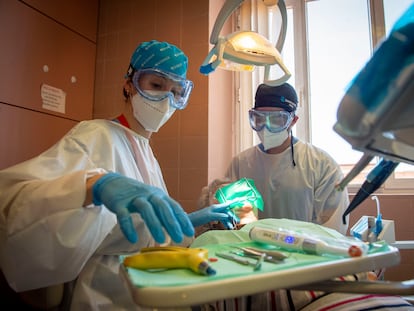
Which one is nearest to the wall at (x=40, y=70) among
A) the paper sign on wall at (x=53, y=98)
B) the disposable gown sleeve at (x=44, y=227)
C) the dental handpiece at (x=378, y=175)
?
the paper sign on wall at (x=53, y=98)

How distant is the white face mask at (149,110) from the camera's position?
1.25m

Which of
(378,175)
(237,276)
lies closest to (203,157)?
(378,175)

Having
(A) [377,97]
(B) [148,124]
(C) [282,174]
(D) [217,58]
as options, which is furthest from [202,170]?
(A) [377,97]

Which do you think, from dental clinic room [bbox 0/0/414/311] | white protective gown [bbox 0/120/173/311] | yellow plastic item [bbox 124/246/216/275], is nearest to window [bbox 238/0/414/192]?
dental clinic room [bbox 0/0/414/311]

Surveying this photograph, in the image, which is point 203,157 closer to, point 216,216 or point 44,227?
point 216,216

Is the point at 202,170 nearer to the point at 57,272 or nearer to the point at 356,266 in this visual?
the point at 57,272

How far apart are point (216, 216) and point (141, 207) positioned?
56 centimetres

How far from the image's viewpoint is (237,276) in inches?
17.8

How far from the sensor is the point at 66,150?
0.98 metres

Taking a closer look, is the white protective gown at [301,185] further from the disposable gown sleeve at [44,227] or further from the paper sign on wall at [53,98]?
the paper sign on wall at [53,98]

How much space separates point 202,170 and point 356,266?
1469 mm

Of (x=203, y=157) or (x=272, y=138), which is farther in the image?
(x=203, y=157)

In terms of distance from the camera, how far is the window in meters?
2.12

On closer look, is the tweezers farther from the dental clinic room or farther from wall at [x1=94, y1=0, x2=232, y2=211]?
wall at [x1=94, y1=0, x2=232, y2=211]
